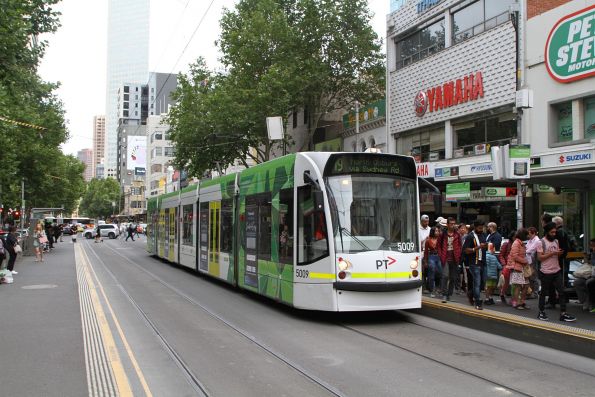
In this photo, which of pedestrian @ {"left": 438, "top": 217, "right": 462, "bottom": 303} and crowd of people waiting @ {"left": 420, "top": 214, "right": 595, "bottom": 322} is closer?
crowd of people waiting @ {"left": 420, "top": 214, "right": 595, "bottom": 322}

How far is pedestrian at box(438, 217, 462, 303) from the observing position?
10922 mm

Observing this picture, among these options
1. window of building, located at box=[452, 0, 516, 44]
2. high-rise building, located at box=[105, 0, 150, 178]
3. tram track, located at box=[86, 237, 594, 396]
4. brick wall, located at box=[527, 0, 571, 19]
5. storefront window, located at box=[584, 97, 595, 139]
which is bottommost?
tram track, located at box=[86, 237, 594, 396]

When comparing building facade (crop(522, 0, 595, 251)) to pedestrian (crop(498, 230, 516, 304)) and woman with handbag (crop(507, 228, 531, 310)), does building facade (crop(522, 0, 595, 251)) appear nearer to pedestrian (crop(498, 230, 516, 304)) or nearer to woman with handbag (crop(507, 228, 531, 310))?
pedestrian (crop(498, 230, 516, 304))

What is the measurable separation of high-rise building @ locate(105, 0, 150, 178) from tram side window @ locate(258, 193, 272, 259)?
12492 centimetres

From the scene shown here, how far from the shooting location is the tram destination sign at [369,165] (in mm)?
9562

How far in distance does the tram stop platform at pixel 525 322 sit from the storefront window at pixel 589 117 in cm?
684

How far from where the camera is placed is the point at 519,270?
10188 millimetres

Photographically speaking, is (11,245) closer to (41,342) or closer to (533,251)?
(41,342)

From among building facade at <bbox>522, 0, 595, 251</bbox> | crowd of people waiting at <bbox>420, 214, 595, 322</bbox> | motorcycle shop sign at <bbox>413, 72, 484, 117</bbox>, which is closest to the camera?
crowd of people waiting at <bbox>420, 214, 595, 322</bbox>

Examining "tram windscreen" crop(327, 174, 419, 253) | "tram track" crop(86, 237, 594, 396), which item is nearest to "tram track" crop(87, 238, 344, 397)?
"tram track" crop(86, 237, 594, 396)

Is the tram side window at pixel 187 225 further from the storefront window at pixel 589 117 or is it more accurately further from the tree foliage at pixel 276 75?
the storefront window at pixel 589 117

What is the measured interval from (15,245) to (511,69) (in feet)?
57.9

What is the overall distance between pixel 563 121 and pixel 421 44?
858cm

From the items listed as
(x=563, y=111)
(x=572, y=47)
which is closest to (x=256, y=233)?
(x=563, y=111)
